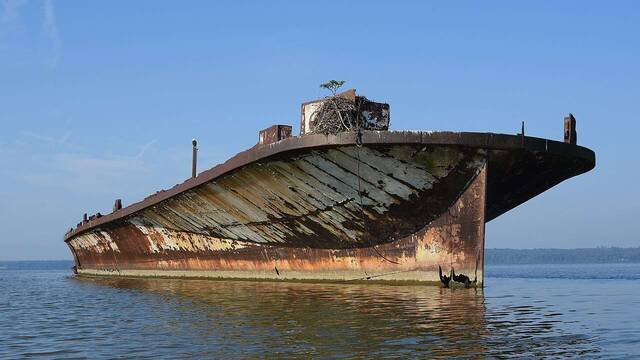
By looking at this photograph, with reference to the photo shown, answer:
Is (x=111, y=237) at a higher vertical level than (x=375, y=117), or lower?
lower

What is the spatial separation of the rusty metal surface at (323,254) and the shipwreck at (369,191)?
3 cm

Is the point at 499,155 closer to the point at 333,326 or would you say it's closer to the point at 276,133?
the point at 276,133

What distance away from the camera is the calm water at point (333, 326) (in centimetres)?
723

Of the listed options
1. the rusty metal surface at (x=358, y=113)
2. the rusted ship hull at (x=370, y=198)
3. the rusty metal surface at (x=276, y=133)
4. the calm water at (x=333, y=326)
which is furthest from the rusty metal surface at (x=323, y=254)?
the rusty metal surface at (x=276, y=133)

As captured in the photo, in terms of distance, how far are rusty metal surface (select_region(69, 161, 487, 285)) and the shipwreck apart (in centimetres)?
3

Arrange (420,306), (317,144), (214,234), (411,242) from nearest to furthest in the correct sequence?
(420,306) → (317,144) → (411,242) → (214,234)

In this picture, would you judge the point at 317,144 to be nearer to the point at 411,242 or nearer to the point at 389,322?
the point at 411,242

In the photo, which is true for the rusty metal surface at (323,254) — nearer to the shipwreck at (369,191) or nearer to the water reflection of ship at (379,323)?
the shipwreck at (369,191)

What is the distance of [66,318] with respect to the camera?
37.8ft

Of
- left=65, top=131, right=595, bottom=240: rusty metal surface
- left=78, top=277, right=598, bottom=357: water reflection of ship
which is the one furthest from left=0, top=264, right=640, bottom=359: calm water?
left=65, top=131, right=595, bottom=240: rusty metal surface

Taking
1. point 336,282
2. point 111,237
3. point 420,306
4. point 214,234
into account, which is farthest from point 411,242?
point 111,237

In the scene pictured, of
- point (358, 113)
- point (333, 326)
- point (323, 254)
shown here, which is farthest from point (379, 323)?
point (323, 254)

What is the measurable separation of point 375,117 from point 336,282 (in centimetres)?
440

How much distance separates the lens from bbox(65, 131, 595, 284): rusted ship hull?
14.0 m
